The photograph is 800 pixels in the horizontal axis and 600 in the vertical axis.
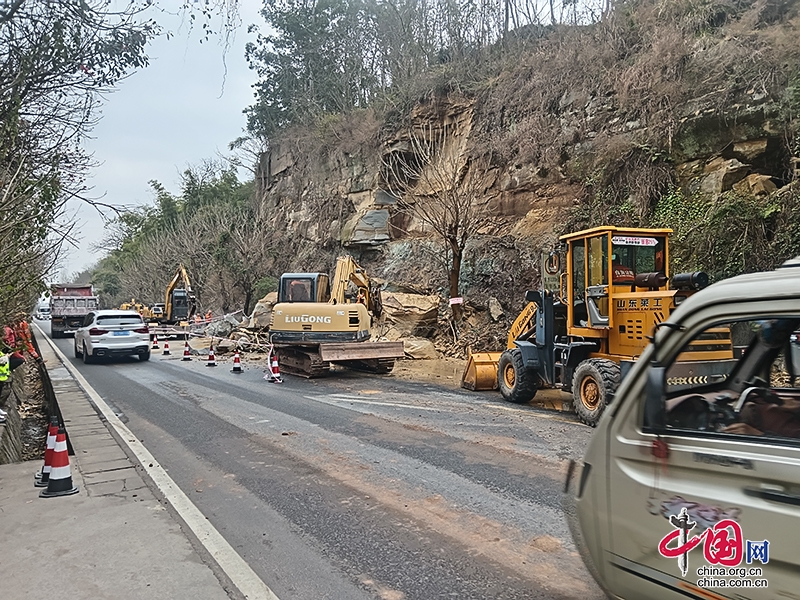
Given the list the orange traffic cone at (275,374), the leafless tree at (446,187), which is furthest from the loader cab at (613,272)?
the leafless tree at (446,187)

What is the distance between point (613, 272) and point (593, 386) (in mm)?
1897

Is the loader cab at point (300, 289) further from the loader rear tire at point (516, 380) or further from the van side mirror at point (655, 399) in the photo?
the van side mirror at point (655, 399)

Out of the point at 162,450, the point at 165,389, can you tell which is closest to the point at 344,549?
the point at 162,450

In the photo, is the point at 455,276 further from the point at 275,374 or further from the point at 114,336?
the point at 114,336

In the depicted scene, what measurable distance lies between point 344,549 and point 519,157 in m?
19.4

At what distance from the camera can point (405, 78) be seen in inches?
1167

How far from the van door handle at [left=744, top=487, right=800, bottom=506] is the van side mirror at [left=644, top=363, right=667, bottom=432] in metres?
0.46

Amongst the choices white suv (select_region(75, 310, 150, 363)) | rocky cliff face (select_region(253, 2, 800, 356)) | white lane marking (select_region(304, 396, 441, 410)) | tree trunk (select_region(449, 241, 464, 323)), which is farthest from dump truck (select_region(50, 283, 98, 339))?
white lane marking (select_region(304, 396, 441, 410))

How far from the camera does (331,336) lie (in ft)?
50.7

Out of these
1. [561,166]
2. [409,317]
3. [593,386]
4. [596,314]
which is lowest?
[593,386]

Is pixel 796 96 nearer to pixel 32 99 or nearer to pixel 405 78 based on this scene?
pixel 32 99

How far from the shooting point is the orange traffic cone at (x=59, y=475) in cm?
594

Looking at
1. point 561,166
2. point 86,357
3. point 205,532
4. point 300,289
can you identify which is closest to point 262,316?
point 86,357

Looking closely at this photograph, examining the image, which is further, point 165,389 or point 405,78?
point 405,78
